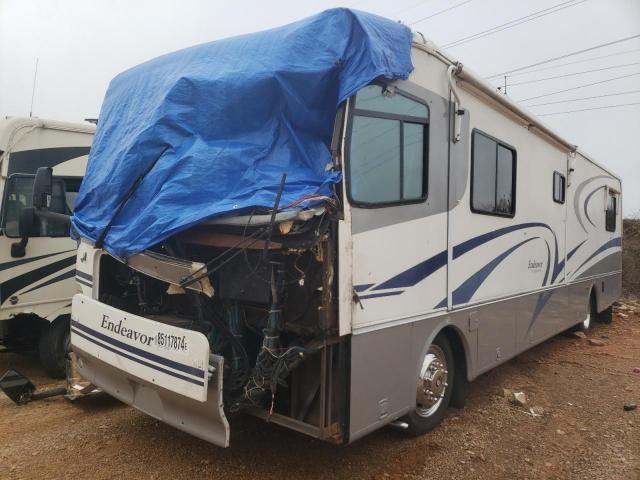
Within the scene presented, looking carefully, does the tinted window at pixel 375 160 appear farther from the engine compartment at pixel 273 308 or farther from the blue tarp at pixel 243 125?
the engine compartment at pixel 273 308

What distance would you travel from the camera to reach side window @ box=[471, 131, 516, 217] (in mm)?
4906

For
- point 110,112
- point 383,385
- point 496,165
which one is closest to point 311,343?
point 383,385

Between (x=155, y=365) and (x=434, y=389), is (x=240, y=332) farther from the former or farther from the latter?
(x=434, y=389)

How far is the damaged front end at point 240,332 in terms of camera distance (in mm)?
3162

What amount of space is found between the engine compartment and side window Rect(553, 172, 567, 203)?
4.94 m

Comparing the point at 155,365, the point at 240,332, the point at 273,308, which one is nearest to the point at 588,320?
the point at 240,332

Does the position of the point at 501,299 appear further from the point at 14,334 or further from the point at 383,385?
the point at 14,334

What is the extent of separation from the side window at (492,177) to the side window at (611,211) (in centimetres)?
544

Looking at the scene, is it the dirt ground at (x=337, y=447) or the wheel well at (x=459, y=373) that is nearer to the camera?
the dirt ground at (x=337, y=447)

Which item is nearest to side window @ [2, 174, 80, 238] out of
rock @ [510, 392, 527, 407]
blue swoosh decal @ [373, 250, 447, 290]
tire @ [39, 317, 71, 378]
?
tire @ [39, 317, 71, 378]

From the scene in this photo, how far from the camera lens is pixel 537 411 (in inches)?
208

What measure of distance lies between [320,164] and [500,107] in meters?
2.74

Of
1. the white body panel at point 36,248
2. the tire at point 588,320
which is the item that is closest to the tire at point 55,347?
the white body panel at point 36,248

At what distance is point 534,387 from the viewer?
6.12 meters
